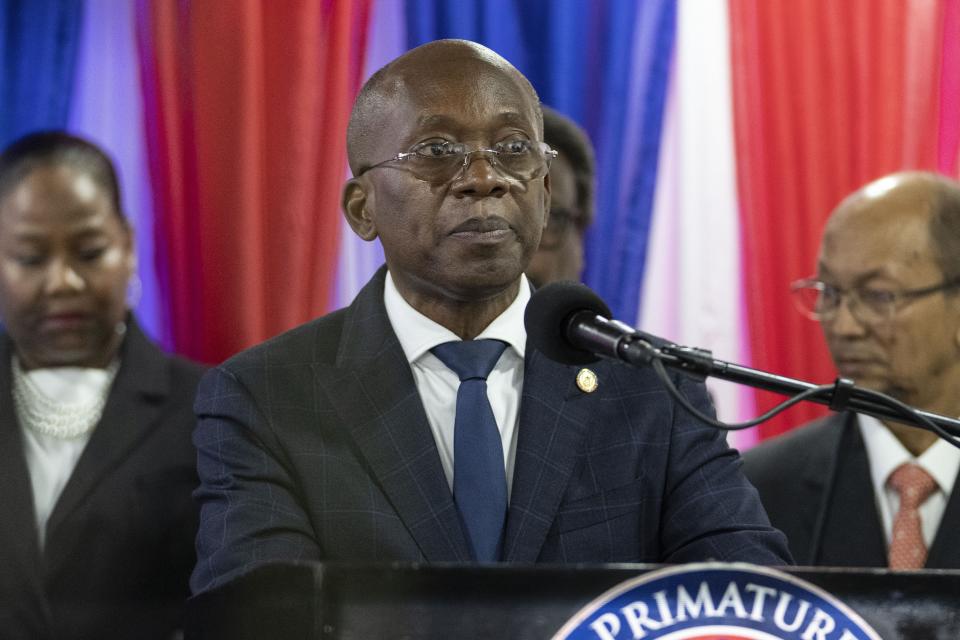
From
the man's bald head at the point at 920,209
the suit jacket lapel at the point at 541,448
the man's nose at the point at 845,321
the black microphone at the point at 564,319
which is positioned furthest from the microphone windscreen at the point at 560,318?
the man's bald head at the point at 920,209

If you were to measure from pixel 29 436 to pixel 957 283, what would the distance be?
1.89m

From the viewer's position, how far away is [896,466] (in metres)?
2.73

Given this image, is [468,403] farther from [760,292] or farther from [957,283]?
[760,292]

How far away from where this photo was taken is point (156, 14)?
2.99 metres

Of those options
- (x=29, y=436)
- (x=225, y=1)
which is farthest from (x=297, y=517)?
(x=225, y=1)

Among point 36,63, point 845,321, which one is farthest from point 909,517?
point 36,63

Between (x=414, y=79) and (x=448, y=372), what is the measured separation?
1.38ft

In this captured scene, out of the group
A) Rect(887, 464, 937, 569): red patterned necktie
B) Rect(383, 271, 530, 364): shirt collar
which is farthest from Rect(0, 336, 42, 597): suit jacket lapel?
Rect(887, 464, 937, 569): red patterned necktie

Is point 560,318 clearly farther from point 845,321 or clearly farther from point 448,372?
point 845,321

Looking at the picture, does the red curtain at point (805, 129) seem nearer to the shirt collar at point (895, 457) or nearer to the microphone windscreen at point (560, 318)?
the shirt collar at point (895, 457)

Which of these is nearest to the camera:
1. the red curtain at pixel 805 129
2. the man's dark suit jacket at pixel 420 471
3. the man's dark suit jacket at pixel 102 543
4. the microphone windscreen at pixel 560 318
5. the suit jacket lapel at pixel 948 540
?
the microphone windscreen at pixel 560 318

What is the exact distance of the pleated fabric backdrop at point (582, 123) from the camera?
2.97 meters

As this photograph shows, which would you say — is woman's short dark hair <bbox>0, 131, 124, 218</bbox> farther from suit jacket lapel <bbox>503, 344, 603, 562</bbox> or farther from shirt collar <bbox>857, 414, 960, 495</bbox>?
shirt collar <bbox>857, 414, 960, 495</bbox>

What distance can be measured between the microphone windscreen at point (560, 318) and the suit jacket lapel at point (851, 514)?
1371mm
